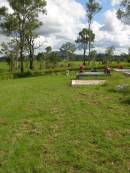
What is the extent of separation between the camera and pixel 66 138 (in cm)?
677

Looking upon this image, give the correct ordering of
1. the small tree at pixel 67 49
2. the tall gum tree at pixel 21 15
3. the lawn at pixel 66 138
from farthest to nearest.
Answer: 1. the small tree at pixel 67 49
2. the tall gum tree at pixel 21 15
3. the lawn at pixel 66 138

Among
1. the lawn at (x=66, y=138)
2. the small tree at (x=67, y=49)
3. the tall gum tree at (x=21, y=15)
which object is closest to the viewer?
the lawn at (x=66, y=138)

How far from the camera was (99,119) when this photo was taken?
854 cm

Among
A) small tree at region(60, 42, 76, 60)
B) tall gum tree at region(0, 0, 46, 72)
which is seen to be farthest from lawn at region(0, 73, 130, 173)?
small tree at region(60, 42, 76, 60)

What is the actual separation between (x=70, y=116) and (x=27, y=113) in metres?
1.52

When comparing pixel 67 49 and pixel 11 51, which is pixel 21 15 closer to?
pixel 11 51

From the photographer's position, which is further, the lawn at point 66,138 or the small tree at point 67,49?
the small tree at point 67,49

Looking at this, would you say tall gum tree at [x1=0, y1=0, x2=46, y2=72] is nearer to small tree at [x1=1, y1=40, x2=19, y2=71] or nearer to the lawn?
small tree at [x1=1, y1=40, x2=19, y2=71]

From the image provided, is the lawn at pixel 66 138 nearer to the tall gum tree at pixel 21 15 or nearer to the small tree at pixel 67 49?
the tall gum tree at pixel 21 15

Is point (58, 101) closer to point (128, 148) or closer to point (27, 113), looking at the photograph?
point (27, 113)

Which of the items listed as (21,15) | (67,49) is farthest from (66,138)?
(67,49)

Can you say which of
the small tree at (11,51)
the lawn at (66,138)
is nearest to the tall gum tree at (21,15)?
the small tree at (11,51)

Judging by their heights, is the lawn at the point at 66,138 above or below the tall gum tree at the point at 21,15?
below

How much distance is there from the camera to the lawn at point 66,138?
522 centimetres
